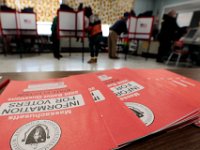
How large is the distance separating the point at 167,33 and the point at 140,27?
2.21ft

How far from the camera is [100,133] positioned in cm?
20

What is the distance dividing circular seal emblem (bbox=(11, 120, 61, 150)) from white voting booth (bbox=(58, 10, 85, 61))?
2900 mm

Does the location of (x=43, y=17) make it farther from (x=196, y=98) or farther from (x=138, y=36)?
(x=196, y=98)

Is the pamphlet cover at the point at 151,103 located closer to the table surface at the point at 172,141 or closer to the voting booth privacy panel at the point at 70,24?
the table surface at the point at 172,141

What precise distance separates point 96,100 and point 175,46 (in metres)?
3.88

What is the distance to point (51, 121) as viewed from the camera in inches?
8.8

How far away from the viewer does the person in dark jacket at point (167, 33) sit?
3.54 metres

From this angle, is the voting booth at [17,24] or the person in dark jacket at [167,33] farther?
the person in dark jacket at [167,33]

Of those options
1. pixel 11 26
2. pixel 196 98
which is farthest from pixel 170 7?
pixel 196 98

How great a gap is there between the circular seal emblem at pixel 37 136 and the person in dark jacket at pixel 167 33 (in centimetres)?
393

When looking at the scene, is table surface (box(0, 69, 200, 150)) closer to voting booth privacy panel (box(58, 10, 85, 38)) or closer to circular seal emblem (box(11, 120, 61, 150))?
circular seal emblem (box(11, 120, 61, 150))

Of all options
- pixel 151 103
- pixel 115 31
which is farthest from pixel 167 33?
pixel 151 103

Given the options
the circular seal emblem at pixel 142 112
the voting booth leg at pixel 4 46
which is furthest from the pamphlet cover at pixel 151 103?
the voting booth leg at pixel 4 46

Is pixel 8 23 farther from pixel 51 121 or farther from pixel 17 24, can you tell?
pixel 51 121
